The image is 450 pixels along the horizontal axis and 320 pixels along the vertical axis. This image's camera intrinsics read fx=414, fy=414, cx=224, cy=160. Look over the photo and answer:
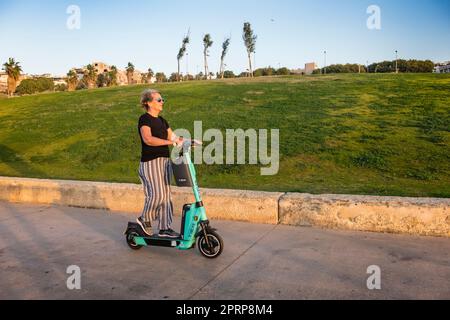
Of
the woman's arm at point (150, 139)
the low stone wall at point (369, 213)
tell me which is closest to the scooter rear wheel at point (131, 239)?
the woman's arm at point (150, 139)

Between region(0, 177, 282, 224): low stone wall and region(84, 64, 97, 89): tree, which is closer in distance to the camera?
region(0, 177, 282, 224): low stone wall

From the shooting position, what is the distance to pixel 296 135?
1345 cm

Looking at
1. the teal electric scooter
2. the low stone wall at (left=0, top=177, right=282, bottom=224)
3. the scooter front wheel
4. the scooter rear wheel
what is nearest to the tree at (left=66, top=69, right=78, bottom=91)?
the low stone wall at (left=0, top=177, right=282, bottom=224)

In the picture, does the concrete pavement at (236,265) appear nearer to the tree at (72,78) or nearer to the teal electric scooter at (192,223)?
the teal electric scooter at (192,223)

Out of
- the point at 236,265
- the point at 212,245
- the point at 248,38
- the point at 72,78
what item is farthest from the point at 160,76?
the point at 236,265

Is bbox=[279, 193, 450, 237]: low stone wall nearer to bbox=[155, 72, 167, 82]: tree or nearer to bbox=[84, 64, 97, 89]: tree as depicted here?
bbox=[84, 64, 97, 89]: tree

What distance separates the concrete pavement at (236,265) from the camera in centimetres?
367

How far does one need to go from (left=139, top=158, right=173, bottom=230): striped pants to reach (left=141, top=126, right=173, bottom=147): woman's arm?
0.25 meters

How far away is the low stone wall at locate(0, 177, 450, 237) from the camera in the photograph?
515 cm

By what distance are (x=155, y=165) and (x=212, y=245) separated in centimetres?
113

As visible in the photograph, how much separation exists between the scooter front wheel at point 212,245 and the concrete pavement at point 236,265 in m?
0.10

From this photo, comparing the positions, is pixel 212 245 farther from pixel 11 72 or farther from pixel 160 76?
pixel 160 76

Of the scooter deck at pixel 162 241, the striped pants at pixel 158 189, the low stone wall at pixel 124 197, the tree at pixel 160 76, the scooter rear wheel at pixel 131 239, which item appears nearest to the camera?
the scooter deck at pixel 162 241
